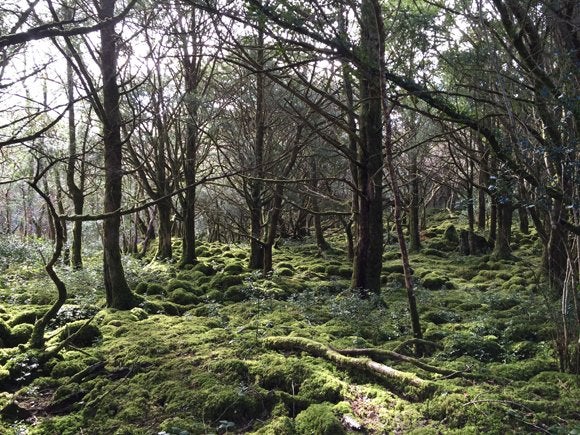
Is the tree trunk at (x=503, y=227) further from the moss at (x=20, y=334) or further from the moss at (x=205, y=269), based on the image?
the moss at (x=20, y=334)

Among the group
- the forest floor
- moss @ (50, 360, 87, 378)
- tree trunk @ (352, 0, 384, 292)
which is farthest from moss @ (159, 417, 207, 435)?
tree trunk @ (352, 0, 384, 292)

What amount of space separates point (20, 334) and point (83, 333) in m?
0.76

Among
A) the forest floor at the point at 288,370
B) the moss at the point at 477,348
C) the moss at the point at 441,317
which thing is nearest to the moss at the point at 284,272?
the forest floor at the point at 288,370

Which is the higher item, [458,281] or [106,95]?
[106,95]

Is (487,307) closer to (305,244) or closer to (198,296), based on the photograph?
(198,296)

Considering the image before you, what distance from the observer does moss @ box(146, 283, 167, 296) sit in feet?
30.2

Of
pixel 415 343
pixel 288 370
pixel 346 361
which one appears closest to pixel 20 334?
pixel 288 370

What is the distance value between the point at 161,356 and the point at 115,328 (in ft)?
4.79

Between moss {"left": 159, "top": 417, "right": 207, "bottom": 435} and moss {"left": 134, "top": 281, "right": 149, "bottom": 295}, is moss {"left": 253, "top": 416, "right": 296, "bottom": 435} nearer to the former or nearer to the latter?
moss {"left": 159, "top": 417, "right": 207, "bottom": 435}

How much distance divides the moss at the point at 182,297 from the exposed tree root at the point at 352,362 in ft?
11.4

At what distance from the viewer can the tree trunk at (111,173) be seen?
7.83 meters

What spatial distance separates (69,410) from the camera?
462 centimetres

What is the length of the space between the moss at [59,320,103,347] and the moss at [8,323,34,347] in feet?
1.46

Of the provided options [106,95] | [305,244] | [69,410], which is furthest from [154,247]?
[69,410]
